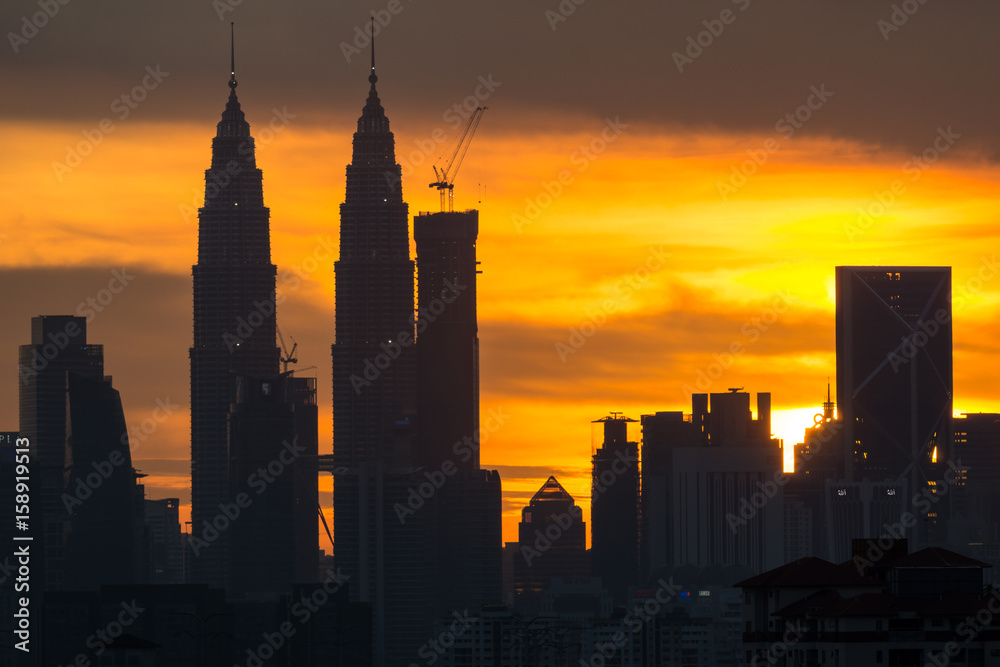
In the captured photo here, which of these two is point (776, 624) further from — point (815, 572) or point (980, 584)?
point (980, 584)

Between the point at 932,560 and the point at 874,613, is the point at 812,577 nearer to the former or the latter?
the point at 874,613

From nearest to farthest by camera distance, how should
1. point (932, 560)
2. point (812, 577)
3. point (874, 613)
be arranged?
point (874, 613) → point (812, 577) → point (932, 560)

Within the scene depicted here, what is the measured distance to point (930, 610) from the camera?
98625 mm

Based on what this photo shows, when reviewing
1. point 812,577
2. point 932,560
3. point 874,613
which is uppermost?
point 932,560

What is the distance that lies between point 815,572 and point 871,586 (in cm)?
279

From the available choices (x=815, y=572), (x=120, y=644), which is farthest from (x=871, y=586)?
(x=120, y=644)

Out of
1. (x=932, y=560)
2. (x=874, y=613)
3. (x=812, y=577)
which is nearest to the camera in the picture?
(x=874, y=613)

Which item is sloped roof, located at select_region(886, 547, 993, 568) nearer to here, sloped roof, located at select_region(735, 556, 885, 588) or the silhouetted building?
the silhouetted building

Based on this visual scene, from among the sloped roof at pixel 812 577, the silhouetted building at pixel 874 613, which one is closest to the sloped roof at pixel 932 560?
the silhouetted building at pixel 874 613

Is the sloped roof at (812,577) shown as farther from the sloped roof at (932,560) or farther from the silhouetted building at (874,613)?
the sloped roof at (932,560)

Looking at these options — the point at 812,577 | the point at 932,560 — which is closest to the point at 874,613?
the point at 812,577

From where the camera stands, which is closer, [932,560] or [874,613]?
[874,613]

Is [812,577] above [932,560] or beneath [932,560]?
beneath

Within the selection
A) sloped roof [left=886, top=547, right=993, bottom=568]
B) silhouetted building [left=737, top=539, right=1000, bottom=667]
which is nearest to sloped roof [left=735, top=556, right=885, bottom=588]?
silhouetted building [left=737, top=539, right=1000, bottom=667]
